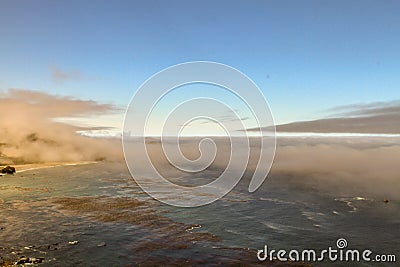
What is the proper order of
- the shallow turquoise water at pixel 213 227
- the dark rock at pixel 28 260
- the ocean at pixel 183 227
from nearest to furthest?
1. the dark rock at pixel 28 260
2. the ocean at pixel 183 227
3. the shallow turquoise water at pixel 213 227

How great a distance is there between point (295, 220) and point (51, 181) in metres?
66.8

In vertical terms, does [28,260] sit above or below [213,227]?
above

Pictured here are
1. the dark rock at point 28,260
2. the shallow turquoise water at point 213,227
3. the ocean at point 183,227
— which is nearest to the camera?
the dark rock at point 28,260

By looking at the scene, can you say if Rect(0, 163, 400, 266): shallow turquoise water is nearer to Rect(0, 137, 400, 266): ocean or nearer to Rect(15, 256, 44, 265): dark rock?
Rect(0, 137, 400, 266): ocean

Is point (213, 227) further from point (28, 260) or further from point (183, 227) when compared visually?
point (28, 260)

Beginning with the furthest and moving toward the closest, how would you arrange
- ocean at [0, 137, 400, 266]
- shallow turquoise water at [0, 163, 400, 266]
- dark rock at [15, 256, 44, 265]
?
1. shallow turquoise water at [0, 163, 400, 266]
2. ocean at [0, 137, 400, 266]
3. dark rock at [15, 256, 44, 265]

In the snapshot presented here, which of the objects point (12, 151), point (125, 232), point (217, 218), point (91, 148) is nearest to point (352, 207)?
point (217, 218)

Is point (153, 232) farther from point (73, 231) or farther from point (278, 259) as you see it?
point (278, 259)

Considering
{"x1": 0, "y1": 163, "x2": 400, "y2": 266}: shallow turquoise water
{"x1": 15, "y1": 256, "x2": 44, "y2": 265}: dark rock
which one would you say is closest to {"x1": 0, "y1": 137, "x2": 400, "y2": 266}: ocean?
{"x1": 0, "y1": 163, "x2": 400, "y2": 266}: shallow turquoise water

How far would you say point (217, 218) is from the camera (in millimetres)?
46188

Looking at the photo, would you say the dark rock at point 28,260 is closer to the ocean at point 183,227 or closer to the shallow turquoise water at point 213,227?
the ocean at point 183,227

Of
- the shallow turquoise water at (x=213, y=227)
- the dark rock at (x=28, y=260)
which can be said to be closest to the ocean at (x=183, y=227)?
the shallow turquoise water at (x=213, y=227)

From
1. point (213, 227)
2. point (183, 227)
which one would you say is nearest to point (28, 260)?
point (183, 227)

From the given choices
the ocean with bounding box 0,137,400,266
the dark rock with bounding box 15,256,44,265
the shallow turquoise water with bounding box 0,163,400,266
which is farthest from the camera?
the shallow turquoise water with bounding box 0,163,400,266
